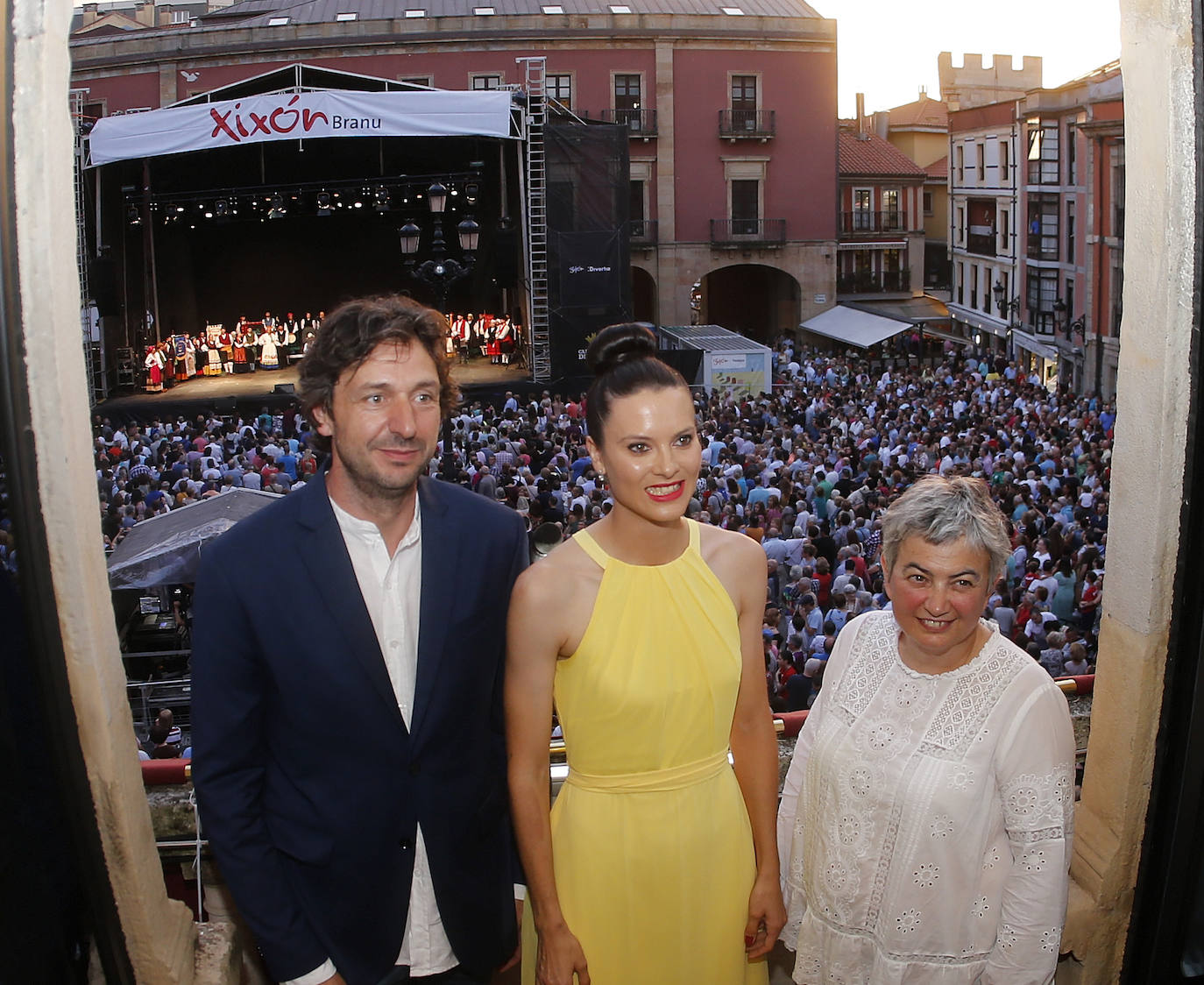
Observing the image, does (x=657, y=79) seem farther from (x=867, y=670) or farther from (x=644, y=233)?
(x=867, y=670)

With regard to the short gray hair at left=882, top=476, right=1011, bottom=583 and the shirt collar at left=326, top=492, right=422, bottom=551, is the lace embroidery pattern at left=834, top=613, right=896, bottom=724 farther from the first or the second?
the shirt collar at left=326, top=492, right=422, bottom=551

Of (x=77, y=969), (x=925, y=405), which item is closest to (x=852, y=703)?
(x=77, y=969)

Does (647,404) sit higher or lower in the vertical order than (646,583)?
higher

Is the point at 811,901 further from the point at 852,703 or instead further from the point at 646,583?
the point at 646,583

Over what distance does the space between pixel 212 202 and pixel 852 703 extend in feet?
79.3

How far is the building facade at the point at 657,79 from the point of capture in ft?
91.4

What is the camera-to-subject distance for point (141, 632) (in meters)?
9.32

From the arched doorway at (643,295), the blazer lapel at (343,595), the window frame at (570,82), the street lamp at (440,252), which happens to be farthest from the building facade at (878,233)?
the blazer lapel at (343,595)

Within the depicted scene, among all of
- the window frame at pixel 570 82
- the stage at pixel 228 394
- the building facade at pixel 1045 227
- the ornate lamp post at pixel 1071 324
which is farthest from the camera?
the window frame at pixel 570 82

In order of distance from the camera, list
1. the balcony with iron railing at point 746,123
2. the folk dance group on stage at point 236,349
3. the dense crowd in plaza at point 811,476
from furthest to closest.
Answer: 1. the balcony with iron railing at point 746,123
2. the folk dance group on stage at point 236,349
3. the dense crowd in plaza at point 811,476

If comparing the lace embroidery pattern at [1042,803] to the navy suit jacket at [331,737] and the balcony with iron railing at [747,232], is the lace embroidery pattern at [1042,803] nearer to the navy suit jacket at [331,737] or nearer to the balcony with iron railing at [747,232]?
the navy suit jacket at [331,737]

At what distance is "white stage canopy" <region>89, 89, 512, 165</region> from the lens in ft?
60.8

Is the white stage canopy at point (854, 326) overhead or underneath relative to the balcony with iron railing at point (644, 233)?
underneath

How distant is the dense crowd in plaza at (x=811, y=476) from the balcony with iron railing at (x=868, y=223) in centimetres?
1841
